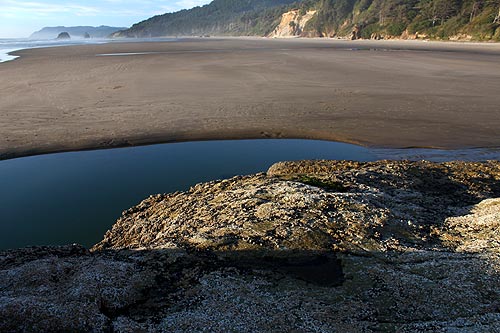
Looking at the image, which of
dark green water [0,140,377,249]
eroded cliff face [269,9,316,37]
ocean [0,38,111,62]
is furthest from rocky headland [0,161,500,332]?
eroded cliff face [269,9,316,37]

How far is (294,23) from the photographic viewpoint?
177250mm

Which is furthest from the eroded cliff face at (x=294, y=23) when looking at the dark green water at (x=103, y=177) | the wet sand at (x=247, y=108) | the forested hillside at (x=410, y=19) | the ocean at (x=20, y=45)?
the dark green water at (x=103, y=177)

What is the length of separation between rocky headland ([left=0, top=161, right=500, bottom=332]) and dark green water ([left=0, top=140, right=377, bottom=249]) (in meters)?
2.22

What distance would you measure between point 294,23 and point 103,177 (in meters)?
183

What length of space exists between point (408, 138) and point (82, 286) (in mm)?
14087

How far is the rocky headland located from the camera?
4.21 meters

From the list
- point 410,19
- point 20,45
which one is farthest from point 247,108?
point 410,19

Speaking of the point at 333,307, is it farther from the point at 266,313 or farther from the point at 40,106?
the point at 40,106

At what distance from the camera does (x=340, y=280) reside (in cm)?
506

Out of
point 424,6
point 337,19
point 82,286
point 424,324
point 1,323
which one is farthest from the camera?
point 337,19

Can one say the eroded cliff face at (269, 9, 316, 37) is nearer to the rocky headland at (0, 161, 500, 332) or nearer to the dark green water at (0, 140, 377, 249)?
the dark green water at (0, 140, 377, 249)

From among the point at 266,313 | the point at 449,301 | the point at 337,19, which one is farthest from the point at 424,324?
the point at 337,19

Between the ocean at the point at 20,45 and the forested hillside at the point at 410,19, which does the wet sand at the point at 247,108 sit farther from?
the forested hillside at the point at 410,19

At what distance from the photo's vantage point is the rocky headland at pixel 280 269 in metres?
4.21
